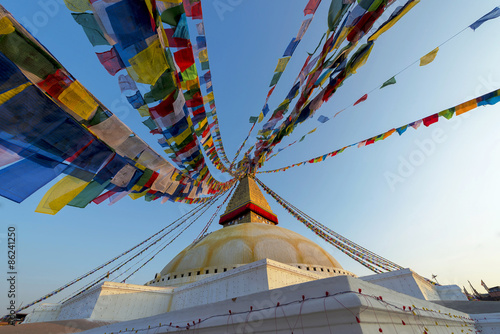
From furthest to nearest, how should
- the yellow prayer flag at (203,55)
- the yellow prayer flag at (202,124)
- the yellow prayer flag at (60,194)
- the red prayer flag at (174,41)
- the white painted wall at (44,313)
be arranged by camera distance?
the white painted wall at (44,313) < the yellow prayer flag at (202,124) < the yellow prayer flag at (203,55) < the yellow prayer flag at (60,194) < the red prayer flag at (174,41)

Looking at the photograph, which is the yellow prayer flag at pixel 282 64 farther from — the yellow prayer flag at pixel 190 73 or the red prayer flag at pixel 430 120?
the red prayer flag at pixel 430 120

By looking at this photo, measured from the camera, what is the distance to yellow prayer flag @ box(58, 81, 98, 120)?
3.44m

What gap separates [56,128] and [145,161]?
1.65 metres

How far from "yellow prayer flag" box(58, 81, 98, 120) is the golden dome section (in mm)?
8904

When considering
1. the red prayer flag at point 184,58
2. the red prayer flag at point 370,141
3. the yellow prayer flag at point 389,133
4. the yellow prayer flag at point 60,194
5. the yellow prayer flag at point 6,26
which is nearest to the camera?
the yellow prayer flag at point 6,26

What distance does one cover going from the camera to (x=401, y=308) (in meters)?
3.30

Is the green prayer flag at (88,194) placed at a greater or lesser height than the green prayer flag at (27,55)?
lesser

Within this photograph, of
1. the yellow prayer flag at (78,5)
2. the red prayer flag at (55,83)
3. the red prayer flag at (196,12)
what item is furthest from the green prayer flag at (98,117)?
the red prayer flag at (196,12)

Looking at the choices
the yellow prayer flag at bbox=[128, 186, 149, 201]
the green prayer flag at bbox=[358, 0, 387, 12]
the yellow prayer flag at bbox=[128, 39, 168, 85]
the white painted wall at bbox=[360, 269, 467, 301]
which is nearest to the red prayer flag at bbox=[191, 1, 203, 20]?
the yellow prayer flag at bbox=[128, 39, 168, 85]

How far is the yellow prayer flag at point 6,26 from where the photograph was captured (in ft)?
8.52

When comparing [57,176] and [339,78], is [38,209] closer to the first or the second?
[57,176]

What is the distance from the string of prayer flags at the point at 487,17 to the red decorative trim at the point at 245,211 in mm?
14547

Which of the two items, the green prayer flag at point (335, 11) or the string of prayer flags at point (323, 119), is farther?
the string of prayer flags at point (323, 119)

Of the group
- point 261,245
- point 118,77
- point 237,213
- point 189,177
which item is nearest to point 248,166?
point 237,213
